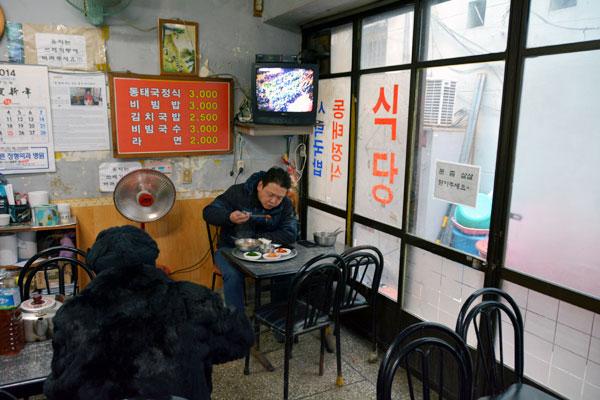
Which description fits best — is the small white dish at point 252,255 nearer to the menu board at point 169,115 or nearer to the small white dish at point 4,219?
the menu board at point 169,115

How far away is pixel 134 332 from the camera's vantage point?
157 cm

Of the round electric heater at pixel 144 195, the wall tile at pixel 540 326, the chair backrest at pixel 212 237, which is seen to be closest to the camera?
the wall tile at pixel 540 326

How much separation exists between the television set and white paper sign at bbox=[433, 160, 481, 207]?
1447mm

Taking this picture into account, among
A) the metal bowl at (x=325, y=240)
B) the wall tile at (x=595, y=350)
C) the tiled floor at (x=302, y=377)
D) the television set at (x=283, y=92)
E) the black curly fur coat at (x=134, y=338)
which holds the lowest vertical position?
the tiled floor at (x=302, y=377)

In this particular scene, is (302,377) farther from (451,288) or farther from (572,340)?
(572,340)

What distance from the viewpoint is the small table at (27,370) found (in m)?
1.64

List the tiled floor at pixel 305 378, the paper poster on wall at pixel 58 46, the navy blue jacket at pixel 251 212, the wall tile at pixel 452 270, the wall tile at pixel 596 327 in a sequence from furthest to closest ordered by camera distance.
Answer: the navy blue jacket at pixel 251 212 < the paper poster on wall at pixel 58 46 < the tiled floor at pixel 305 378 < the wall tile at pixel 452 270 < the wall tile at pixel 596 327

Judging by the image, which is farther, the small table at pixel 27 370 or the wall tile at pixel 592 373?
the wall tile at pixel 592 373

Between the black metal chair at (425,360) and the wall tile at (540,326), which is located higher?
the black metal chair at (425,360)

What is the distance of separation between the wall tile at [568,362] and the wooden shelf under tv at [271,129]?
2616mm

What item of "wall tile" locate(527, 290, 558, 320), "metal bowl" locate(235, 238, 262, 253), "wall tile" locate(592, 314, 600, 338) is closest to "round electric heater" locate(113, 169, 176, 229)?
"metal bowl" locate(235, 238, 262, 253)

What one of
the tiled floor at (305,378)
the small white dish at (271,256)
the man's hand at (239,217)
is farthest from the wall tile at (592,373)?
the man's hand at (239,217)

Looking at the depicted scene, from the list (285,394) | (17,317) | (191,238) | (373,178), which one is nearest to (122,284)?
(17,317)

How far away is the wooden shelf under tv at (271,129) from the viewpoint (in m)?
4.02
